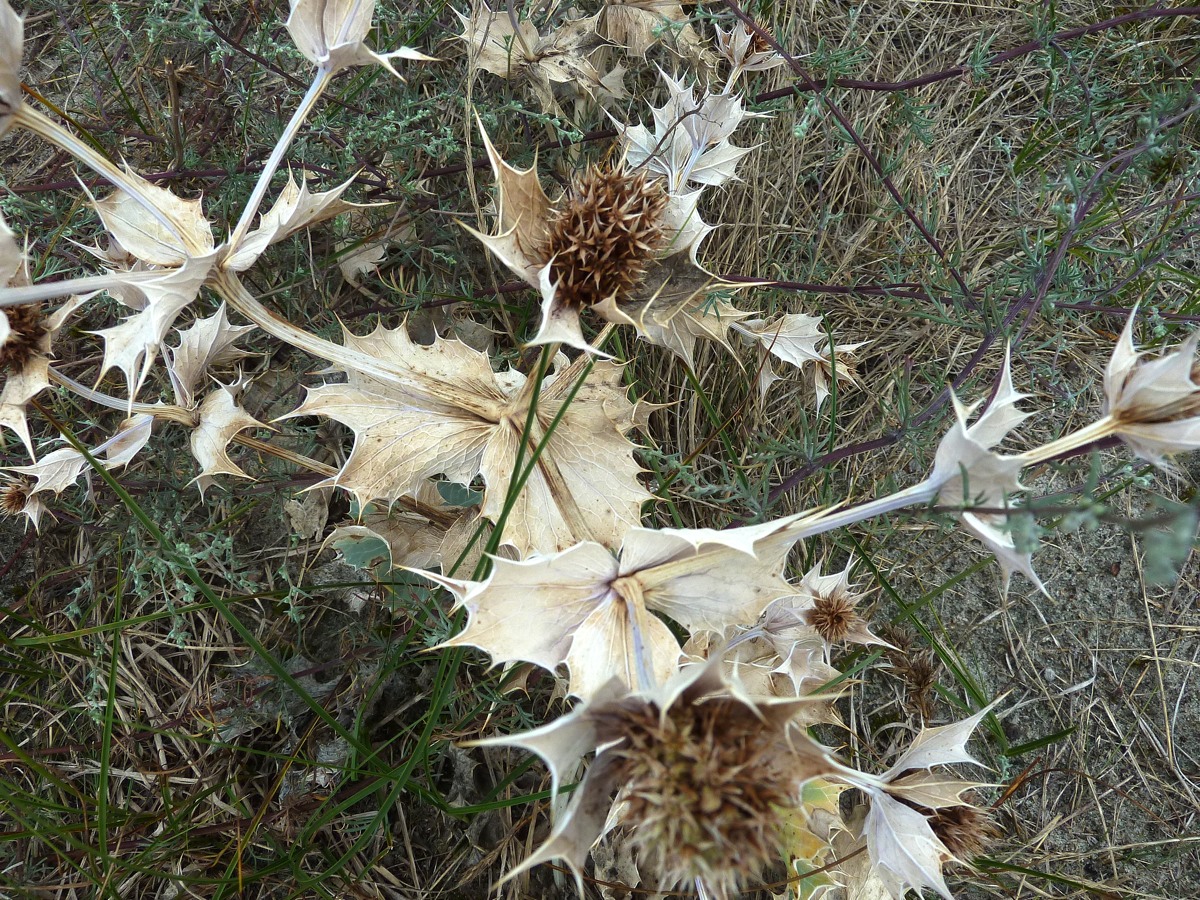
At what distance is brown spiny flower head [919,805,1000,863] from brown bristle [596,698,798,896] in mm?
654

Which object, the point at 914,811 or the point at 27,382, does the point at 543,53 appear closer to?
the point at 27,382

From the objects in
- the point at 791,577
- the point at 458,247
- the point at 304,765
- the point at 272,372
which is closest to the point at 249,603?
the point at 304,765

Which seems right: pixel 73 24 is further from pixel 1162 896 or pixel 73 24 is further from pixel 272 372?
pixel 1162 896

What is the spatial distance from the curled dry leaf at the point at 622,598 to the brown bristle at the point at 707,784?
12cm

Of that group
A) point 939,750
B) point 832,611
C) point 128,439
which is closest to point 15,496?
point 128,439

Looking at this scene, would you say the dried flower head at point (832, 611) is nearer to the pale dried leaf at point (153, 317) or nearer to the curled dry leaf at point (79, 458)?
the pale dried leaf at point (153, 317)

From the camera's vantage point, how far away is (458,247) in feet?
6.38

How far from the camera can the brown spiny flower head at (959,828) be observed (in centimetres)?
134

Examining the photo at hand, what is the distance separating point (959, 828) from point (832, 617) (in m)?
0.40

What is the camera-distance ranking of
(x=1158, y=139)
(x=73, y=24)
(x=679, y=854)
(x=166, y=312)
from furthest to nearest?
(x=73, y=24), (x=1158, y=139), (x=166, y=312), (x=679, y=854)

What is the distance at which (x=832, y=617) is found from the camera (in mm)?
1406

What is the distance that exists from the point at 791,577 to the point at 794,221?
97 centimetres

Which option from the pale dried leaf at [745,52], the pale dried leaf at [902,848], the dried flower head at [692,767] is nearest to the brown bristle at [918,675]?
the pale dried leaf at [902,848]

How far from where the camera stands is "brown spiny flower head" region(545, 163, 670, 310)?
1.06 metres
